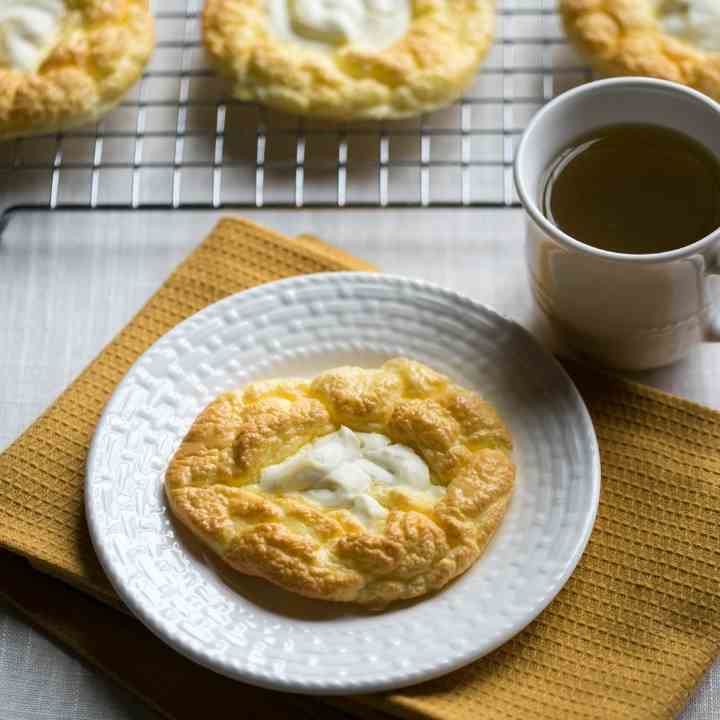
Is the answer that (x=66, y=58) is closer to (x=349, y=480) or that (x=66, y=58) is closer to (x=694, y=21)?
(x=349, y=480)

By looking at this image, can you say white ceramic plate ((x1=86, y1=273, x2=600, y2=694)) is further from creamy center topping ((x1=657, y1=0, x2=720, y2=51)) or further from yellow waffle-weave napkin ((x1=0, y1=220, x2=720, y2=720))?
creamy center topping ((x1=657, y1=0, x2=720, y2=51))

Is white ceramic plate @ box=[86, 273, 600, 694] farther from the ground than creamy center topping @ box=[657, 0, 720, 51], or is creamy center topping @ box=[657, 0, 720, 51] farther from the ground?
creamy center topping @ box=[657, 0, 720, 51]

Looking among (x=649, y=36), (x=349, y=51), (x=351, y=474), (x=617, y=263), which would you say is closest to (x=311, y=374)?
(x=351, y=474)

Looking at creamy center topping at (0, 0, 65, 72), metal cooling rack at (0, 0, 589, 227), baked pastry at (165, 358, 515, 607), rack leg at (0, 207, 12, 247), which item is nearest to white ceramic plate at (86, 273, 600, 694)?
baked pastry at (165, 358, 515, 607)

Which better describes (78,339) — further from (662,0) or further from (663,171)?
(662,0)

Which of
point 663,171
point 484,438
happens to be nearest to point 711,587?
point 484,438

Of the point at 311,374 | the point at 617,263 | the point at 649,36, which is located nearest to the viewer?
the point at 617,263

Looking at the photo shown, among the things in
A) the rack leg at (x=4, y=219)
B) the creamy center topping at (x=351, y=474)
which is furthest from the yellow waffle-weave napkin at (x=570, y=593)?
the rack leg at (x=4, y=219)
